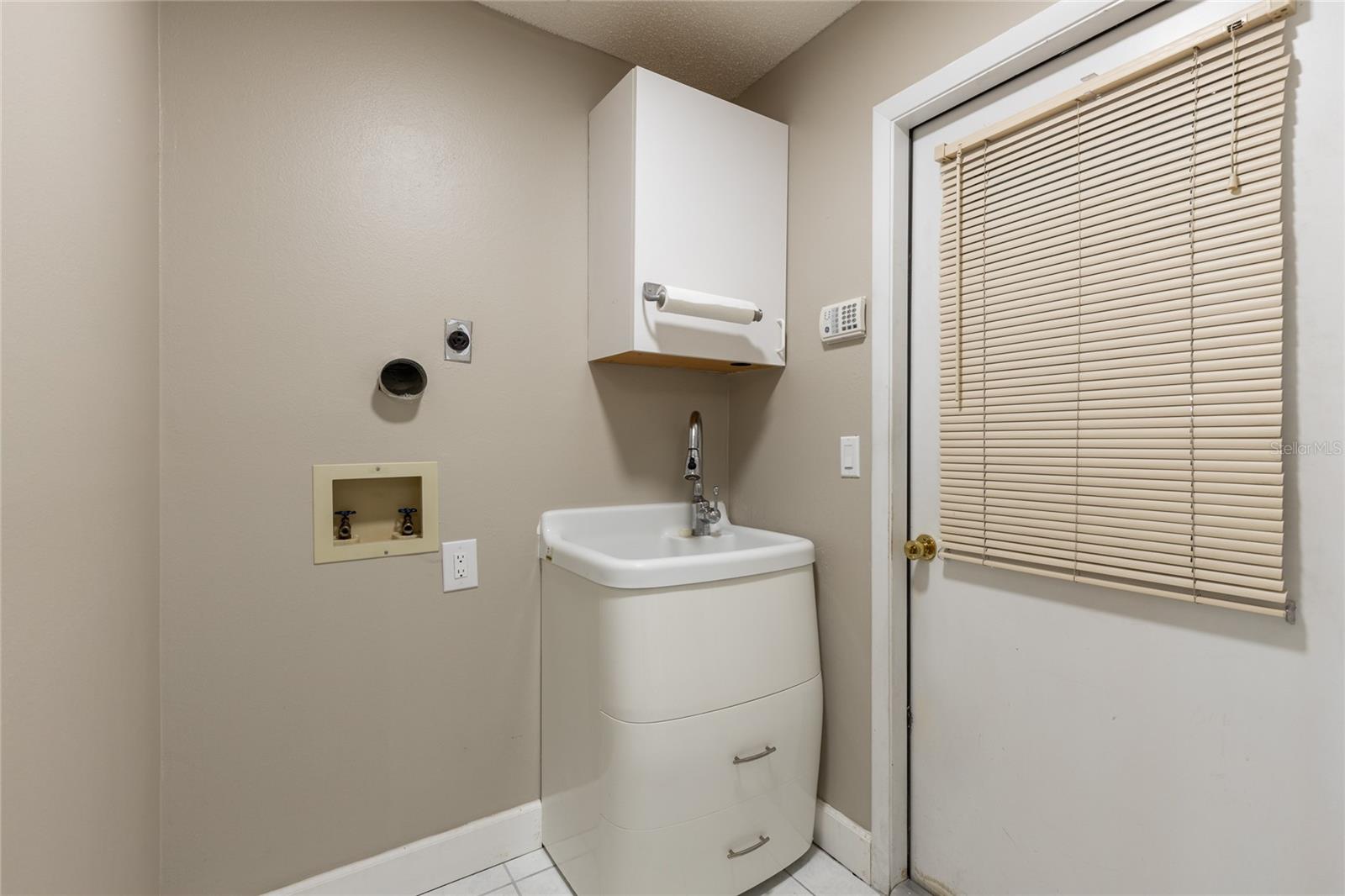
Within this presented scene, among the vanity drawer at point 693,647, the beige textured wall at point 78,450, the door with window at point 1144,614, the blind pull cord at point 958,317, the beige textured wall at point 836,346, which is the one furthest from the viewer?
the beige textured wall at point 836,346

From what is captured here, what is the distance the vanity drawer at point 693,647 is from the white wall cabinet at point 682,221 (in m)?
0.63

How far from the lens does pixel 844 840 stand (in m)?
1.59

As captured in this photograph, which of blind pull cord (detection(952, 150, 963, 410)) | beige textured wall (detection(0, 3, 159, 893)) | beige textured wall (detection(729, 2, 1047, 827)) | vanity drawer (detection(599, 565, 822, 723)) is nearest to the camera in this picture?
beige textured wall (detection(0, 3, 159, 893))

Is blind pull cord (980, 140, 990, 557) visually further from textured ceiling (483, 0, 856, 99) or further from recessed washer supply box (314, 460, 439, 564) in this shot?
recessed washer supply box (314, 460, 439, 564)

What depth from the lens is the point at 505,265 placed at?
1618 millimetres

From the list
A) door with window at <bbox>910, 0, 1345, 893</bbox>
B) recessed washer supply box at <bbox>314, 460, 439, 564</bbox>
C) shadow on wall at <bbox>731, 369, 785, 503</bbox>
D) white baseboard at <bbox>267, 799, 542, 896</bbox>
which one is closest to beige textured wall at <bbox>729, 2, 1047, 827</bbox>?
shadow on wall at <bbox>731, 369, 785, 503</bbox>

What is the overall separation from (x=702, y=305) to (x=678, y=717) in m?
0.99

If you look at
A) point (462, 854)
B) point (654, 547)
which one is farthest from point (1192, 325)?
point (462, 854)

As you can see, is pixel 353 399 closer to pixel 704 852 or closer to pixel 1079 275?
pixel 704 852

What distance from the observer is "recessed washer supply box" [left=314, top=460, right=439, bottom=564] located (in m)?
1.39

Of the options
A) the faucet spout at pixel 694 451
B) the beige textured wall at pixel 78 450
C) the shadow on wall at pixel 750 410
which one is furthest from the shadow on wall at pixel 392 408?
the shadow on wall at pixel 750 410

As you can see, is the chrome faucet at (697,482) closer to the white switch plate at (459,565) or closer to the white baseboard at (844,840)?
the white switch plate at (459,565)

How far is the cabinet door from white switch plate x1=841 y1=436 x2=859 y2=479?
13.7 inches

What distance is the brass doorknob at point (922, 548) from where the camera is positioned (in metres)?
1.46
